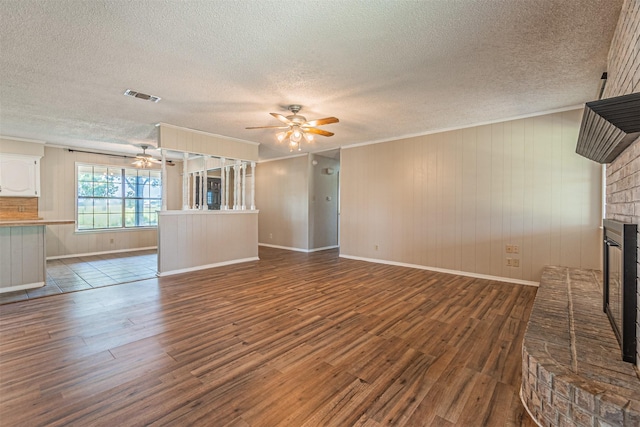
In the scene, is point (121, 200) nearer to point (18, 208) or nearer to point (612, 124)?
point (18, 208)

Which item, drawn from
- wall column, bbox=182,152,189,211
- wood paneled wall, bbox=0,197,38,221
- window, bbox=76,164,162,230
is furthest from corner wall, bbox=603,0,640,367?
wood paneled wall, bbox=0,197,38,221

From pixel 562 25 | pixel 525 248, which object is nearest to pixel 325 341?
pixel 562 25

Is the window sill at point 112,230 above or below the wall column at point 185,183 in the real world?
below

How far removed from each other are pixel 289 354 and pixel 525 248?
13.6ft

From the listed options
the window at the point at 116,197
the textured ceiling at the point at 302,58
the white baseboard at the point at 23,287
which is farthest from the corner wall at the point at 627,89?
the window at the point at 116,197

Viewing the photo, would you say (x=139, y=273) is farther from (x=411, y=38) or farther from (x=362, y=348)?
(x=411, y=38)

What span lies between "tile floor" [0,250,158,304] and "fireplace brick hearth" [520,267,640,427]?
17.8 feet

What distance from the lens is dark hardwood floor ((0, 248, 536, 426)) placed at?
1.74 m

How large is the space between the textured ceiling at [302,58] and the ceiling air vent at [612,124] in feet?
3.08

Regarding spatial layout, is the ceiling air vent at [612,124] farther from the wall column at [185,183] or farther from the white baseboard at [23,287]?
the white baseboard at [23,287]

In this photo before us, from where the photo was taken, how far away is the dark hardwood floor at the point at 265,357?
1742mm

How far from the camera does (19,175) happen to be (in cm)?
616

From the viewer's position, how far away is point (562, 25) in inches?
88.8

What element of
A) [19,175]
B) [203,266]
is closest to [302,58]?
[203,266]
